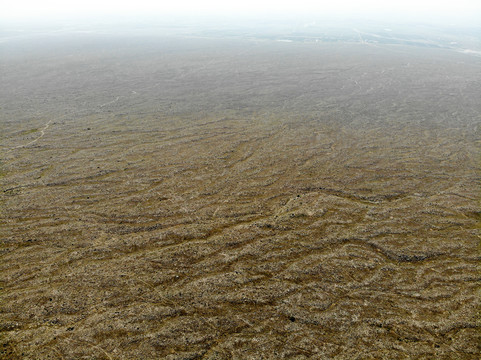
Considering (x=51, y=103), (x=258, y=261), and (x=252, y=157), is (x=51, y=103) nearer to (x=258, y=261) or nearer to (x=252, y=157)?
(x=252, y=157)

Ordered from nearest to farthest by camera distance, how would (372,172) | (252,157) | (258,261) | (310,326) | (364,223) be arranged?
(310,326) < (258,261) < (364,223) < (372,172) < (252,157)

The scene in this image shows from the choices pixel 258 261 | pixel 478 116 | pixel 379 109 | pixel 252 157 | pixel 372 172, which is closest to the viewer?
pixel 258 261

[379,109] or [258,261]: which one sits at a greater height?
[379,109]

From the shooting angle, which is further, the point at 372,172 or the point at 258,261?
the point at 372,172

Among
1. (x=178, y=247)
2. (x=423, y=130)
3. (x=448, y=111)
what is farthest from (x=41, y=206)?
(x=448, y=111)

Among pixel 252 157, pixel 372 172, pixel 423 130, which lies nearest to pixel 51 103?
pixel 252 157

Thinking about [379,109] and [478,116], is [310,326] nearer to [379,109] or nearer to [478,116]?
[379,109]

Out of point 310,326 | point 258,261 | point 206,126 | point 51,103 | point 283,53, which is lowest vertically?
point 310,326
